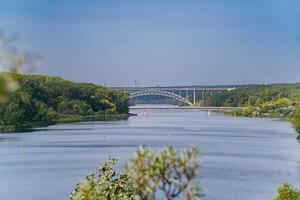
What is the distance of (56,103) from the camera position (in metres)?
53.2

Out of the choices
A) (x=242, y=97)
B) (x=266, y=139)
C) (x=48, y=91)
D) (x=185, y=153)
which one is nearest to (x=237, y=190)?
(x=185, y=153)

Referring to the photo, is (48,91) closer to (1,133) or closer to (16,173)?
(1,133)

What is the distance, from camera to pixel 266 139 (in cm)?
3192

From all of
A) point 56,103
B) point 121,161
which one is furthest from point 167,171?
point 56,103

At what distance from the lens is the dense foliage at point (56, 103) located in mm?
39781

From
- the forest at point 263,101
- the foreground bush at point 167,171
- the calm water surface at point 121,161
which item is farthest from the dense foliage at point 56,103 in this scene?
the foreground bush at point 167,171

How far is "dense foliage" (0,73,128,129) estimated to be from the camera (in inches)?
1566

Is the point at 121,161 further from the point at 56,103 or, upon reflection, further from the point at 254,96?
the point at 254,96

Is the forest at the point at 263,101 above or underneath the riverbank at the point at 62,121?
above

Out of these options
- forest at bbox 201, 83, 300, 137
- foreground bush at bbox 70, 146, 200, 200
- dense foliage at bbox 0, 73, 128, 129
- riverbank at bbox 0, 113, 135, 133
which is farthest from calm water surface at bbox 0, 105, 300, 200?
forest at bbox 201, 83, 300, 137

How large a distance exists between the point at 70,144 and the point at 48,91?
86.0ft

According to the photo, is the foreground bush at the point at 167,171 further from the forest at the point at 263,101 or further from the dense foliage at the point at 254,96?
the dense foliage at the point at 254,96

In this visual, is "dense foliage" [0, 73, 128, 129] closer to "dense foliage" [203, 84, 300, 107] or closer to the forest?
the forest

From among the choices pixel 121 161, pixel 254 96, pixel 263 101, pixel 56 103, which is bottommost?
pixel 121 161
